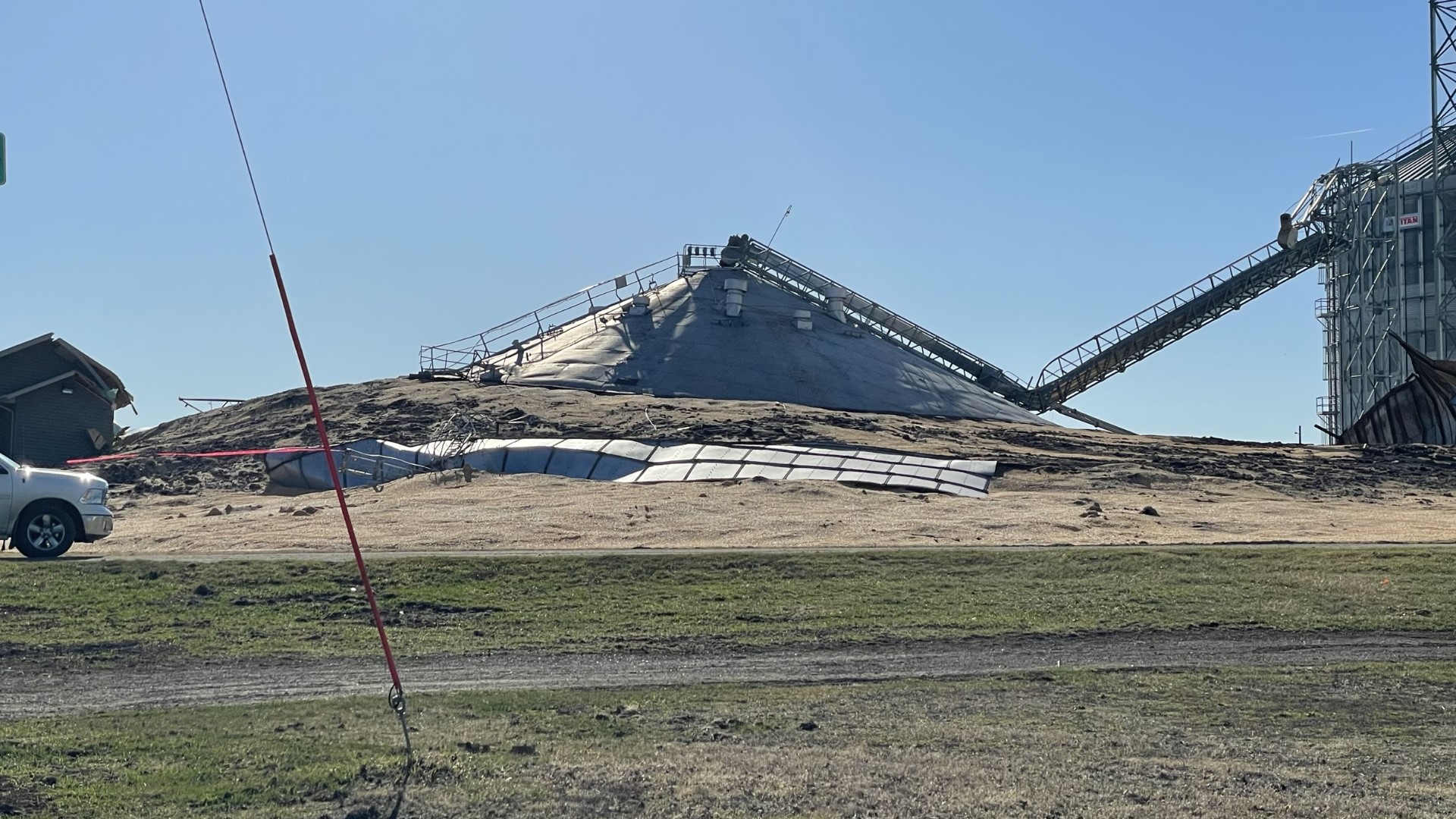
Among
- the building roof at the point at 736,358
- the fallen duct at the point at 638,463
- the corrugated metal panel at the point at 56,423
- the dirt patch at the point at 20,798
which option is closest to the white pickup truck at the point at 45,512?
the dirt patch at the point at 20,798

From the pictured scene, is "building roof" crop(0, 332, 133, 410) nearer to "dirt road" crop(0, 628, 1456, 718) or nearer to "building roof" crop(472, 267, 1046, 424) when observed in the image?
"building roof" crop(472, 267, 1046, 424)

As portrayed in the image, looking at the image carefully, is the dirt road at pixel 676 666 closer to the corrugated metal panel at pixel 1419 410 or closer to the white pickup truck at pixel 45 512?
the white pickup truck at pixel 45 512

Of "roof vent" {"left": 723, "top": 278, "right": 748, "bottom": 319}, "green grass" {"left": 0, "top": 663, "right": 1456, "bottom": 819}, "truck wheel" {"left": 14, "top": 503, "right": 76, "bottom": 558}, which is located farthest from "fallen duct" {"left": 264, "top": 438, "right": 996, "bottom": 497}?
"green grass" {"left": 0, "top": 663, "right": 1456, "bottom": 819}

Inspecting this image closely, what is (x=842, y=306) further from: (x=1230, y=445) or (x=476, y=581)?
(x=476, y=581)

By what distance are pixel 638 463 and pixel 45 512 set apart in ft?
64.9

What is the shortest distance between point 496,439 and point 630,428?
450cm

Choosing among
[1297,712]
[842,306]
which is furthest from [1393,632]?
[842,306]

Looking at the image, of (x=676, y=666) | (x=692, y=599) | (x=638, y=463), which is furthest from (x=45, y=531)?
(x=638, y=463)

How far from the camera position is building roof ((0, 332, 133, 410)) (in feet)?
147

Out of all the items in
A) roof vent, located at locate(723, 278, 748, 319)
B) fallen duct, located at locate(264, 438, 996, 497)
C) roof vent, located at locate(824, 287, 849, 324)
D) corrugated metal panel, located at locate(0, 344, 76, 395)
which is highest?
corrugated metal panel, located at locate(0, 344, 76, 395)

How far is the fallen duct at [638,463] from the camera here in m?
39.5

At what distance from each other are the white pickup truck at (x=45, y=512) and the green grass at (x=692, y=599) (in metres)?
1.61

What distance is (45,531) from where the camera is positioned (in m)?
23.7

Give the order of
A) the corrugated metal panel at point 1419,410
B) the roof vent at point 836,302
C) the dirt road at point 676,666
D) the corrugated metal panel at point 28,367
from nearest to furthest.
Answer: the dirt road at point 676,666 → the corrugated metal panel at point 28,367 → the corrugated metal panel at point 1419,410 → the roof vent at point 836,302
